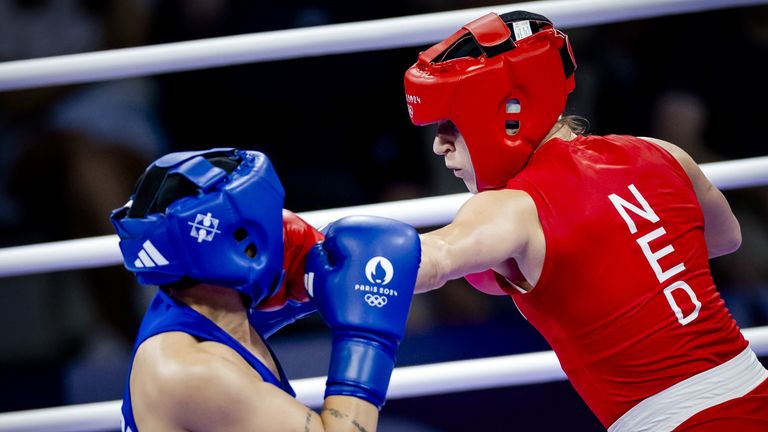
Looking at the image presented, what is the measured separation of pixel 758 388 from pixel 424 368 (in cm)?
82

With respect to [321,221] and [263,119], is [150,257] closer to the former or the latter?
[321,221]

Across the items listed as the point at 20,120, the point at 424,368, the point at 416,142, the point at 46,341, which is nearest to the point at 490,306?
the point at 416,142

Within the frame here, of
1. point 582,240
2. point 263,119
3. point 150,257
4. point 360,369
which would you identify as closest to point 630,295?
point 582,240

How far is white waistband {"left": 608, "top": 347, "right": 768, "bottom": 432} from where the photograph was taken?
1860 millimetres

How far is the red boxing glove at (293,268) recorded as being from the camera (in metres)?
1.88

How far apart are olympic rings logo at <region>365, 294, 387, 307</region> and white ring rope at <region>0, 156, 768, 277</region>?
66cm

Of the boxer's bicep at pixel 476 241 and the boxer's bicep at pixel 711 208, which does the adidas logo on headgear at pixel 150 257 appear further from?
the boxer's bicep at pixel 711 208

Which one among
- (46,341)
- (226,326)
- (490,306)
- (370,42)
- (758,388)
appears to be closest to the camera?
(226,326)

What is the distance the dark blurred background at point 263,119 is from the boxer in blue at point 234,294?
68.6 inches

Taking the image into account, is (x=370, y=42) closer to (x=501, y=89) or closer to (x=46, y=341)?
(x=501, y=89)

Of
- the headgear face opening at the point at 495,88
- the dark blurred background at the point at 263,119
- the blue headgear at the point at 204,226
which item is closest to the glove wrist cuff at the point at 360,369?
the blue headgear at the point at 204,226

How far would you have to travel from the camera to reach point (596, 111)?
3471 mm

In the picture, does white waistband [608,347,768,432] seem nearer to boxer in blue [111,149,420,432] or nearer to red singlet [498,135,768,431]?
red singlet [498,135,768,431]

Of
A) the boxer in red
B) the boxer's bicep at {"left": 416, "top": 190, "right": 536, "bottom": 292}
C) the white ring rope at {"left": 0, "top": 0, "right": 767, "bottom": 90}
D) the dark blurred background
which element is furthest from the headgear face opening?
the dark blurred background
